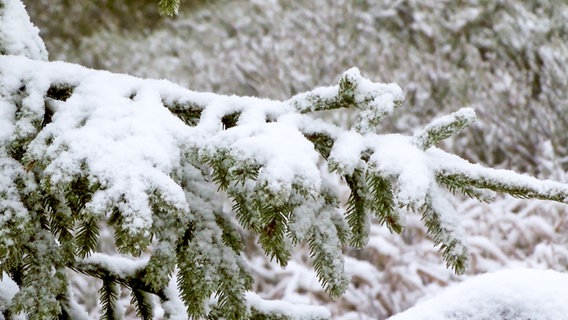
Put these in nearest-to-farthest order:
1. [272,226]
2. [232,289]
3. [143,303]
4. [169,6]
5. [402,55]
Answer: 1. [272,226]
2. [232,289]
3. [169,6]
4. [143,303]
5. [402,55]

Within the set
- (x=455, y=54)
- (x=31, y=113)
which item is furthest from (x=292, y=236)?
(x=455, y=54)

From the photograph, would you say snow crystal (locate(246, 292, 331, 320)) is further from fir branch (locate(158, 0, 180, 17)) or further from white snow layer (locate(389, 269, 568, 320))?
fir branch (locate(158, 0, 180, 17))

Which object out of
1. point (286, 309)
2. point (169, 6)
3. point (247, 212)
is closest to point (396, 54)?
point (286, 309)

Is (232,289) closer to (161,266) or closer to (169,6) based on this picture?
(161,266)

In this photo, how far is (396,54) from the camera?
290 inches

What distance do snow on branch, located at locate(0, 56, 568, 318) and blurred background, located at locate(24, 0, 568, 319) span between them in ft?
12.4

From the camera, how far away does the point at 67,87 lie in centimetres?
140

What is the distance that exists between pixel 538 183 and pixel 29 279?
92 cm

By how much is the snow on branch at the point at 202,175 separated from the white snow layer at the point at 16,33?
0.10 m

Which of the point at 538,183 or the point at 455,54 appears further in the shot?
the point at 455,54

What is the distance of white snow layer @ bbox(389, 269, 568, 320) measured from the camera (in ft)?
4.21

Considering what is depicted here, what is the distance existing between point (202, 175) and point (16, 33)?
1.84 ft

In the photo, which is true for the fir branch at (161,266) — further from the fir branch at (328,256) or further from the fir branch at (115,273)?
the fir branch at (115,273)

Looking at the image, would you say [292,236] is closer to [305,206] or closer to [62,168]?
[305,206]
